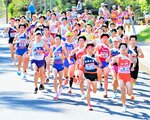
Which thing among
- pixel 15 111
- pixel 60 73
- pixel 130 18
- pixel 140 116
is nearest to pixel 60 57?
pixel 60 73

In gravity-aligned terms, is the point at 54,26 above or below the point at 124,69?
above

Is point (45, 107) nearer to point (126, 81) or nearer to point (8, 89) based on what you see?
point (126, 81)

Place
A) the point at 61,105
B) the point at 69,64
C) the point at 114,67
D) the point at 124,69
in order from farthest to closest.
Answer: the point at 69,64 < the point at 114,67 < the point at 61,105 < the point at 124,69

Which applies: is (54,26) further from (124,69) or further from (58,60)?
(124,69)

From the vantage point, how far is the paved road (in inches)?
452

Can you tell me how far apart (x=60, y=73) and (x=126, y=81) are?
7.60 feet

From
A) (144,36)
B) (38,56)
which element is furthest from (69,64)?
(144,36)

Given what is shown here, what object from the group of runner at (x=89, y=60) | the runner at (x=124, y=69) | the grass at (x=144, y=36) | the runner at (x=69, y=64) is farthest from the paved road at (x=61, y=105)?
the grass at (x=144, y=36)

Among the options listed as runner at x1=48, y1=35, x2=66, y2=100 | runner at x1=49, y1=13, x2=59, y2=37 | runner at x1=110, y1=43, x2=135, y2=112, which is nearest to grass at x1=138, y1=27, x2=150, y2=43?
runner at x1=49, y1=13, x2=59, y2=37

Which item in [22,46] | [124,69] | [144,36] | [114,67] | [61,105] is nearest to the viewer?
[124,69]

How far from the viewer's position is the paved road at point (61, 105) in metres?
11.5

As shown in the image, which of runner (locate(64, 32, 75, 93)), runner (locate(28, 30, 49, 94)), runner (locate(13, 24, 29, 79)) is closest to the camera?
runner (locate(28, 30, 49, 94))

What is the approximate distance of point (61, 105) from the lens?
12.8 meters

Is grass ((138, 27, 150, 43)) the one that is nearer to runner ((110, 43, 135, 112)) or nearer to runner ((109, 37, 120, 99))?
runner ((109, 37, 120, 99))
